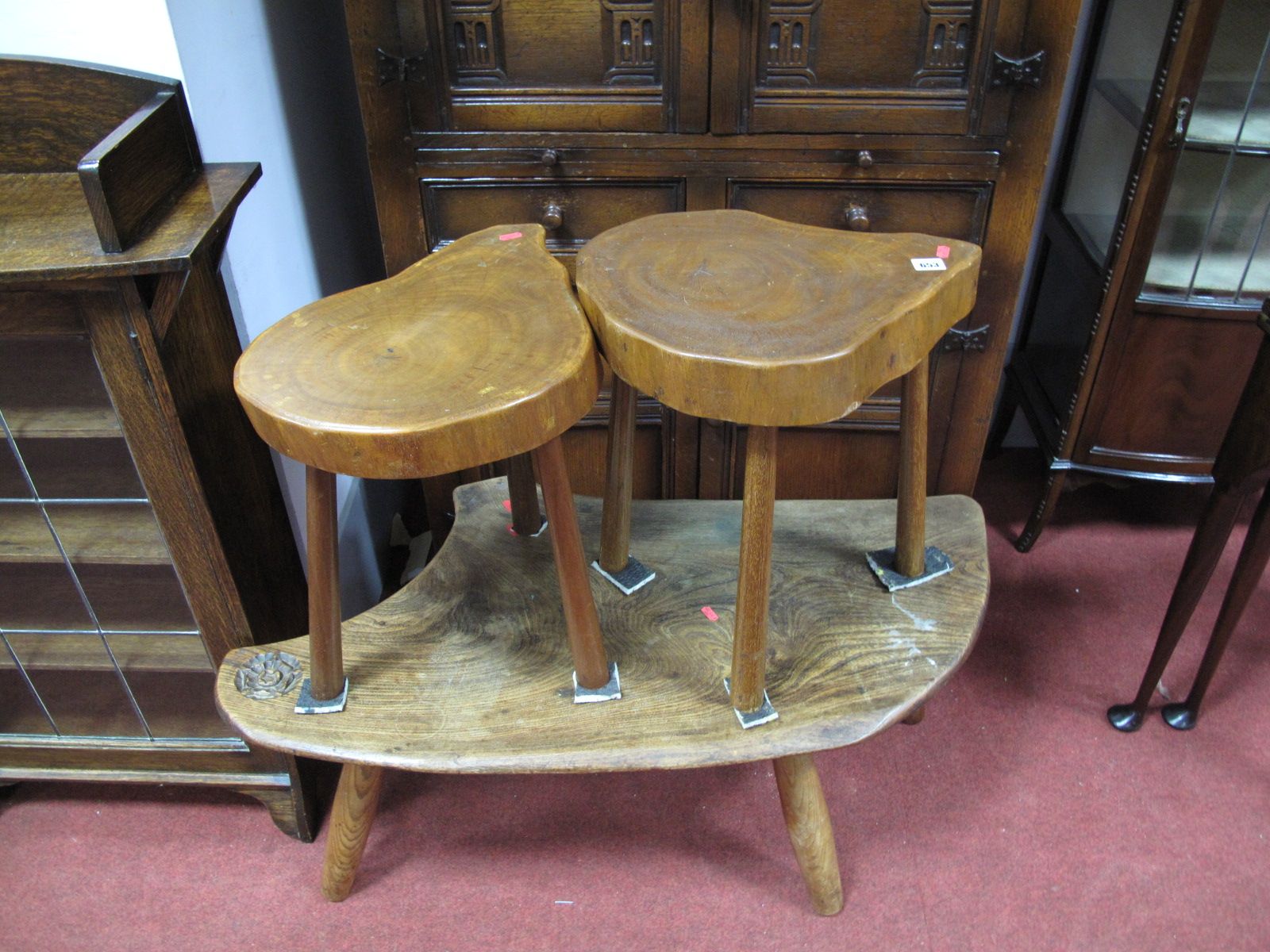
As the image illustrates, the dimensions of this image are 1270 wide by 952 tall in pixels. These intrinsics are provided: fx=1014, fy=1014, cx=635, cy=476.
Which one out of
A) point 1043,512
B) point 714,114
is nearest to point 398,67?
point 714,114

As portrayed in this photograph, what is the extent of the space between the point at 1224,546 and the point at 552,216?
3.52 feet

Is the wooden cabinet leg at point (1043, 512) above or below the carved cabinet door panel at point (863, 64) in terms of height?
below

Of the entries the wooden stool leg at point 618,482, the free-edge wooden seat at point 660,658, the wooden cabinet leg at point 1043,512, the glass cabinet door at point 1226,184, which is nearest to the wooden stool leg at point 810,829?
the free-edge wooden seat at point 660,658

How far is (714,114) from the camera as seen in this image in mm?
1365

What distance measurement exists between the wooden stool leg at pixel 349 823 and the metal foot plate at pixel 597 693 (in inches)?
12.7

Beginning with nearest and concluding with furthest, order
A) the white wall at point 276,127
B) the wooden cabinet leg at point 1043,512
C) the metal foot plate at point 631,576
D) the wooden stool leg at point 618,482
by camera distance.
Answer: the white wall at point 276,127 < the wooden stool leg at point 618,482 < the metal foot plate at point 631,576 < the wooden cabinet leg at point 1043,512

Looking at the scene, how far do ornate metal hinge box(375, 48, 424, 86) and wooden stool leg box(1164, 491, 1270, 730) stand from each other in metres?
1.27

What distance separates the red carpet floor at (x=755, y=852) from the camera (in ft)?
4.42

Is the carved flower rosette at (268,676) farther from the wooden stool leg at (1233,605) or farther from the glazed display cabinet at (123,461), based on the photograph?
the wooden stool leg at (1233,605)

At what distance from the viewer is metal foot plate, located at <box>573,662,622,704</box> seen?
47.5 inches

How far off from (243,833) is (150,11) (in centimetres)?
111

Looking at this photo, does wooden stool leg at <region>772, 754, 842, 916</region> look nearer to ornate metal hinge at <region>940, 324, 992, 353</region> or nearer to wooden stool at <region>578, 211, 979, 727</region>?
wooden stool at <region>578, 211, 979, 727</region>

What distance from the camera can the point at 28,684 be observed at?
4.61ft

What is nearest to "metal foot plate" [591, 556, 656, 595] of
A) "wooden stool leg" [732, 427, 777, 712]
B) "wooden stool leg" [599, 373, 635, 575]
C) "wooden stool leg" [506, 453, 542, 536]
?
"wooden stool leg" [599, 373, 635, 575]
